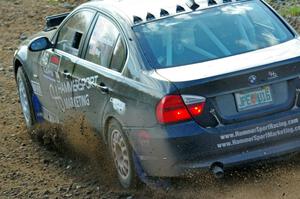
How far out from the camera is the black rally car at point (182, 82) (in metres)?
6.19

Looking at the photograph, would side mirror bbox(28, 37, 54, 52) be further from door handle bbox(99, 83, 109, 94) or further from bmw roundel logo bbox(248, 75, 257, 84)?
bmw roundel logo bbox(248, 75, 257, 84)

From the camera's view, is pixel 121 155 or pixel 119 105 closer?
pixel 119 105

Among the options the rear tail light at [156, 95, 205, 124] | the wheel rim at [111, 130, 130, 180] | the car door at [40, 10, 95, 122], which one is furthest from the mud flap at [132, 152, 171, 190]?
the car door at [40, 10, 95, 122]

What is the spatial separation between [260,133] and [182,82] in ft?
2.32

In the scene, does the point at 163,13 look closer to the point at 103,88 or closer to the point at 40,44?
the point at 103,88

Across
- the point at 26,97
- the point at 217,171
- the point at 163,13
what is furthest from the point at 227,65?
the point at 26,97

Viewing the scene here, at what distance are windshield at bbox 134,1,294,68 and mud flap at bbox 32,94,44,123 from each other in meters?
2.48

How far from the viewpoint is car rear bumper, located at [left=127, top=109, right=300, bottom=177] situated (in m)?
6.18

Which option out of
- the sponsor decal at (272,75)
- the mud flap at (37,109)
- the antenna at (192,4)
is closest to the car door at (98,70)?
the antenna at (192,4)

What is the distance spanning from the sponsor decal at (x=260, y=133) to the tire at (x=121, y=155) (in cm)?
91

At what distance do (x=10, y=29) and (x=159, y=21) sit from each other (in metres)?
9.19

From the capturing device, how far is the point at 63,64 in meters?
8.14

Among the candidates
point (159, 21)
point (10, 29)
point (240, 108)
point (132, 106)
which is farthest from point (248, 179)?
point (10, 29)

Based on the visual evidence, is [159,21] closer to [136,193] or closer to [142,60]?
[142,60]
